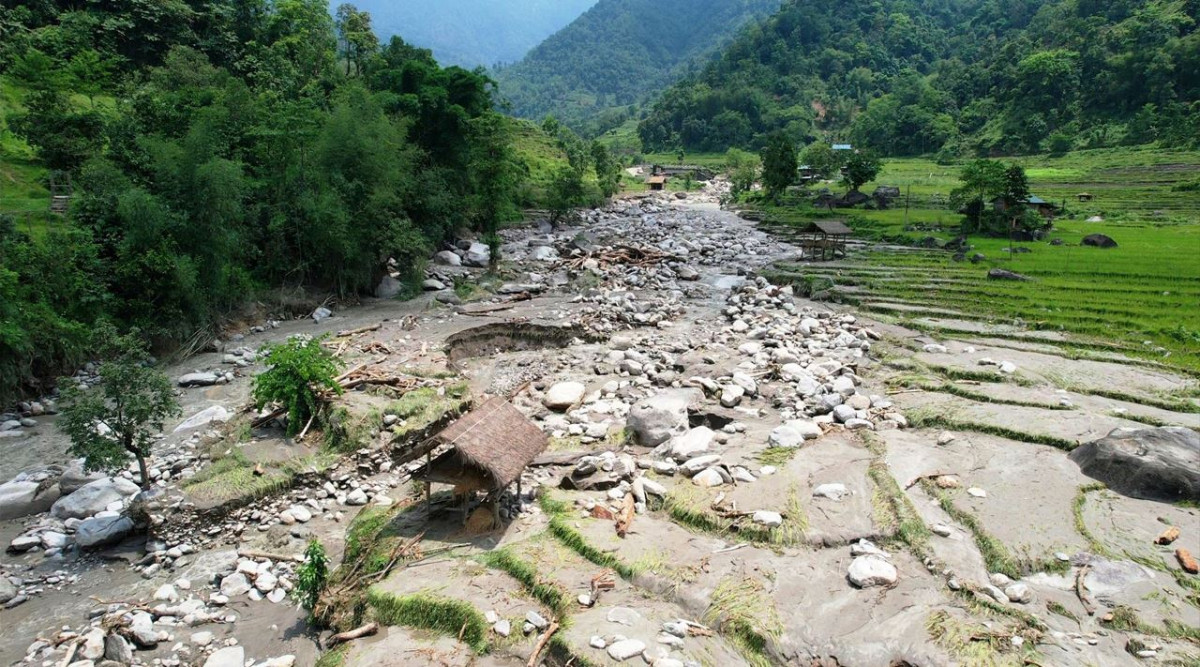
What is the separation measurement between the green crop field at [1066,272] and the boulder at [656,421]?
12.1 metres

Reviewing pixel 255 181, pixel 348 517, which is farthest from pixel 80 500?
pixel 255 181

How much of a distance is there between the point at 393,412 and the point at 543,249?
21.5 m

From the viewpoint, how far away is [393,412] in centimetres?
1418

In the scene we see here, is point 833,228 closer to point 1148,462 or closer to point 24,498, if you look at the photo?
point 1148,462

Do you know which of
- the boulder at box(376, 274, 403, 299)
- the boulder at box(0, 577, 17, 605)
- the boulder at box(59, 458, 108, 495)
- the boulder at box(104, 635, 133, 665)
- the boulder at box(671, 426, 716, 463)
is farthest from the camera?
the boulder at box(376, 274, 403, 299)

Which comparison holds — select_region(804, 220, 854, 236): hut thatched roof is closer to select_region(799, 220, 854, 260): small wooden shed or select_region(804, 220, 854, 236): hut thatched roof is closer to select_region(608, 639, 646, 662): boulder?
select_region(799, 220, 854, 260): small wooden shed

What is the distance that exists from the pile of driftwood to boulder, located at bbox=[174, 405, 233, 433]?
19.2 m

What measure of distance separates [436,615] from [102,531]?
5.93 meters

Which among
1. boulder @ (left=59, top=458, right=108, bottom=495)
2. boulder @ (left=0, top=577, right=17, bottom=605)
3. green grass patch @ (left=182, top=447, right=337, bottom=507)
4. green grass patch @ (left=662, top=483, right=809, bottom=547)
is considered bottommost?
green grass patch @ (left=662, top=483, right=809, bottom=547)

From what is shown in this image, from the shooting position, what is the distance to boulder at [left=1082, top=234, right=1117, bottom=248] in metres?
32.0

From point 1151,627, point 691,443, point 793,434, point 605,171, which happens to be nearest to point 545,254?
point 691,443

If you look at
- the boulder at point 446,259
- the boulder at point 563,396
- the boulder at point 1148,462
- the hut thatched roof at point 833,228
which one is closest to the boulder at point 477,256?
the boulder at point 446,259

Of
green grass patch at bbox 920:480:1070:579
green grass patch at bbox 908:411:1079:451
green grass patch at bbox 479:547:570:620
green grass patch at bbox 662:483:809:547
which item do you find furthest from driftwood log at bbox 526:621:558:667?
green grass patch at bbox 908:411:1079:451

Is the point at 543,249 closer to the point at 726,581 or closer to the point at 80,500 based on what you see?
the point at 80,500
